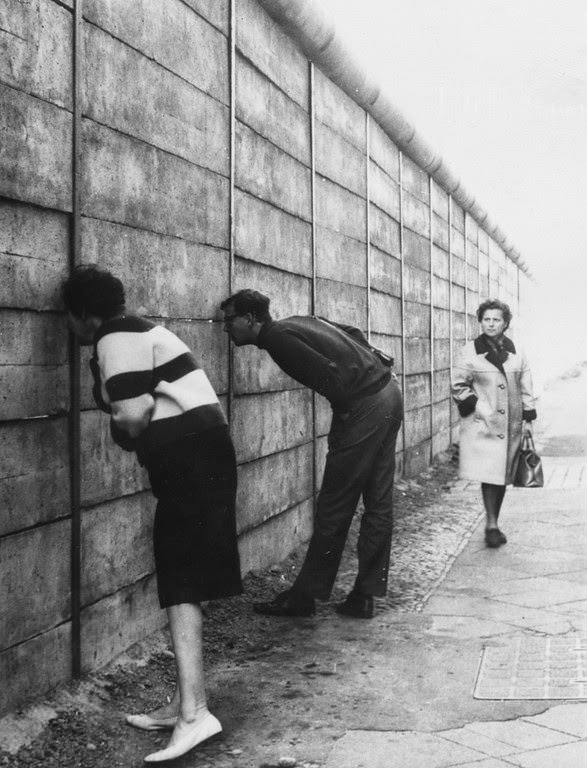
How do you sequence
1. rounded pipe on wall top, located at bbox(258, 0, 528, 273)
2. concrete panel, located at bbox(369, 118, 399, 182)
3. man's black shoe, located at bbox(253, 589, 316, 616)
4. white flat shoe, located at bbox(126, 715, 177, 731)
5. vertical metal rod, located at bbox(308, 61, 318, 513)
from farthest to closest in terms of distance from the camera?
1. concrete panel, located at bbox(369, 118, 399, 182)
2. vertical metal rod, located at bbox(308, 61, 318, 513)
3. rounded pipe on wall top, located at bbox(258, 0, 528, 273)
4. man's black shoe, located at bbox(253, 589, 316, 616)
5. white flat shoe, located at bbox(126, 715, 177, 731)

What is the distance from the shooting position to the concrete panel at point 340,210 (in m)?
6.35

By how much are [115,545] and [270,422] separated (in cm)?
177

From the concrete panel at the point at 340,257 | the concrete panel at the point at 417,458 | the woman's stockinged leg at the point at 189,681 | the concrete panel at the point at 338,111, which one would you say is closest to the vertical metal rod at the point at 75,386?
the woman's stockinged leg at the point at 189,681

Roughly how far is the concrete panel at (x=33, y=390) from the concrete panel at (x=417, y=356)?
5749 mm

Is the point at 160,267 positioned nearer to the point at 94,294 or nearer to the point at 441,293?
the point at 94,294

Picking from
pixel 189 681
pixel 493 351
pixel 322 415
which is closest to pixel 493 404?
pixel 493 351

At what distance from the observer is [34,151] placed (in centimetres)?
310

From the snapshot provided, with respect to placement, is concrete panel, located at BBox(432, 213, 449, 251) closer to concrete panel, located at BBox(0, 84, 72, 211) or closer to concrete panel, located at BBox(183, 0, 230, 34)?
concrete panel, located at BBox(183, 0, 230, 34)

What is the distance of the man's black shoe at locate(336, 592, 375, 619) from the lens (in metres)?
4.66

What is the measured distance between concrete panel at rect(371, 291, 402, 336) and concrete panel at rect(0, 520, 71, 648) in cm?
464

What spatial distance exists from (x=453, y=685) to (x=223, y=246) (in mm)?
2193

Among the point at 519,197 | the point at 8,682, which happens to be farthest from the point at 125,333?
the point at 519,197

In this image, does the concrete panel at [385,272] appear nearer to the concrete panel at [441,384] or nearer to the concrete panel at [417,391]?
the concrete panel at [417,391]

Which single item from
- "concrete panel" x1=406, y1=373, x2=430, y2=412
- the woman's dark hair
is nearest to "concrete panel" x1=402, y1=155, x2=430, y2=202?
"concrete panel" x1=406, y1=373, x2=430, y2=412
